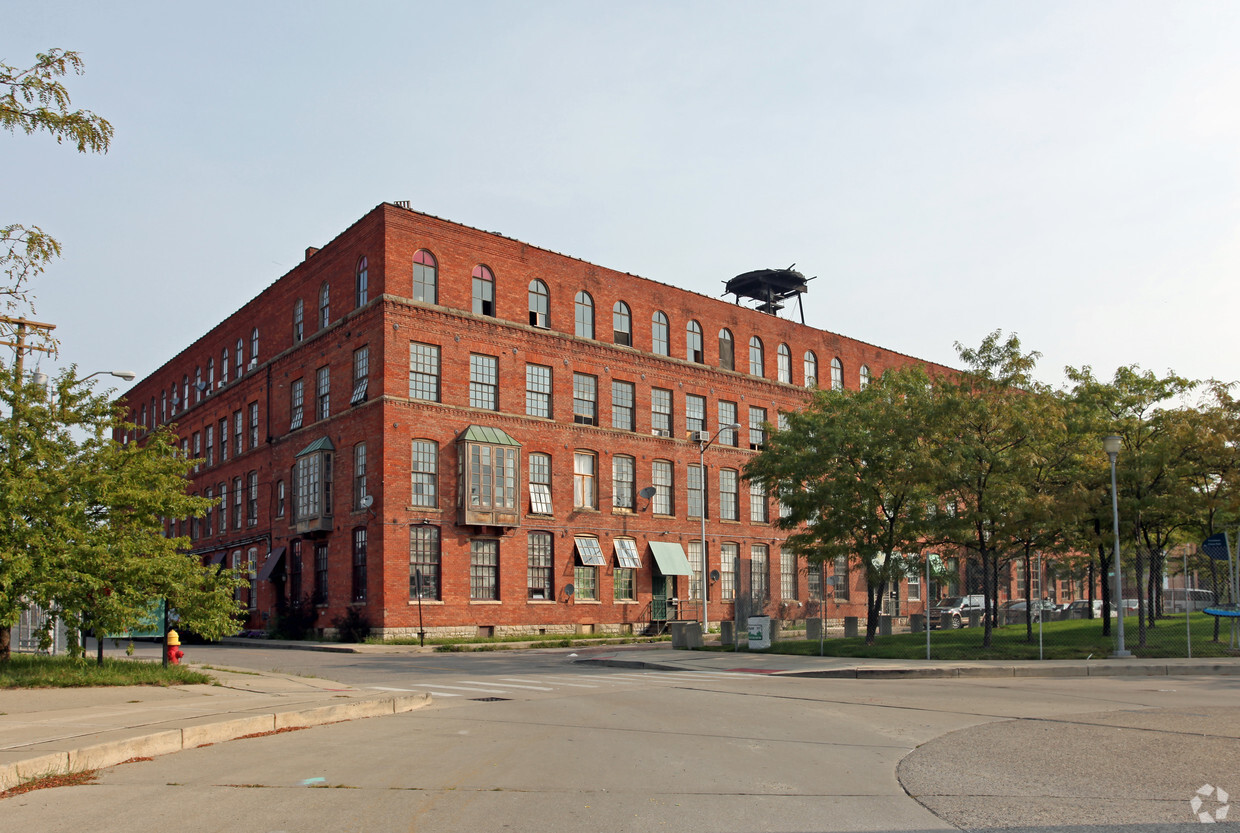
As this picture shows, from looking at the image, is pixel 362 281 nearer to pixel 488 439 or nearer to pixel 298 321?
pixel 298 321

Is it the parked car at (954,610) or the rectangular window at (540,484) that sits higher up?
the rectangular window at (540,484)

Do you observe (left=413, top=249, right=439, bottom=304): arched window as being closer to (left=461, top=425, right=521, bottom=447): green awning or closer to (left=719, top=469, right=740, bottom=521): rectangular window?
(left=461, top=425, right=521, bottom=447): green awning

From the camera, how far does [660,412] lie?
162 feet

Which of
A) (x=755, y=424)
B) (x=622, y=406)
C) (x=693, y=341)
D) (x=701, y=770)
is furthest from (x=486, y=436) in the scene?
(x=701, y=770)

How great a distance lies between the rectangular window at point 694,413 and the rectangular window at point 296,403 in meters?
18.1

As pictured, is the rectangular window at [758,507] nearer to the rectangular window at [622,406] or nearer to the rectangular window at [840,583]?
the rectangular window at [840,583]

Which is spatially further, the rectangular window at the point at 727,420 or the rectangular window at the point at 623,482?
the rectangular window at the point at 727,420

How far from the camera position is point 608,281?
47312 millimetres

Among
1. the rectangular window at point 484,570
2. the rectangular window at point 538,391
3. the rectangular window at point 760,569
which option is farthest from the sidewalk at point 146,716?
the rectangular window at point 760,569

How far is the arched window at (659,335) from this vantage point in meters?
49.4

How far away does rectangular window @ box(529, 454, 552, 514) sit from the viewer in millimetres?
42812

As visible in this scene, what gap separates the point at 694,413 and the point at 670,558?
306 inches

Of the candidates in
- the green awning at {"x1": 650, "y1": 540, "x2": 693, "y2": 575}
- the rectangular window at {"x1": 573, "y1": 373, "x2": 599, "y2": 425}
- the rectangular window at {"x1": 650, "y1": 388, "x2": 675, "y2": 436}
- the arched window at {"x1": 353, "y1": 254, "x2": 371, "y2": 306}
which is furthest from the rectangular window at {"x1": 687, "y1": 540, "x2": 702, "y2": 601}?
the arched window at {"x1": 353, "y1": 254, "x2": 371, "y2": 306}

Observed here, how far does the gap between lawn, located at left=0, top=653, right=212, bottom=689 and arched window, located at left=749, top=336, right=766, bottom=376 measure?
128 feet
